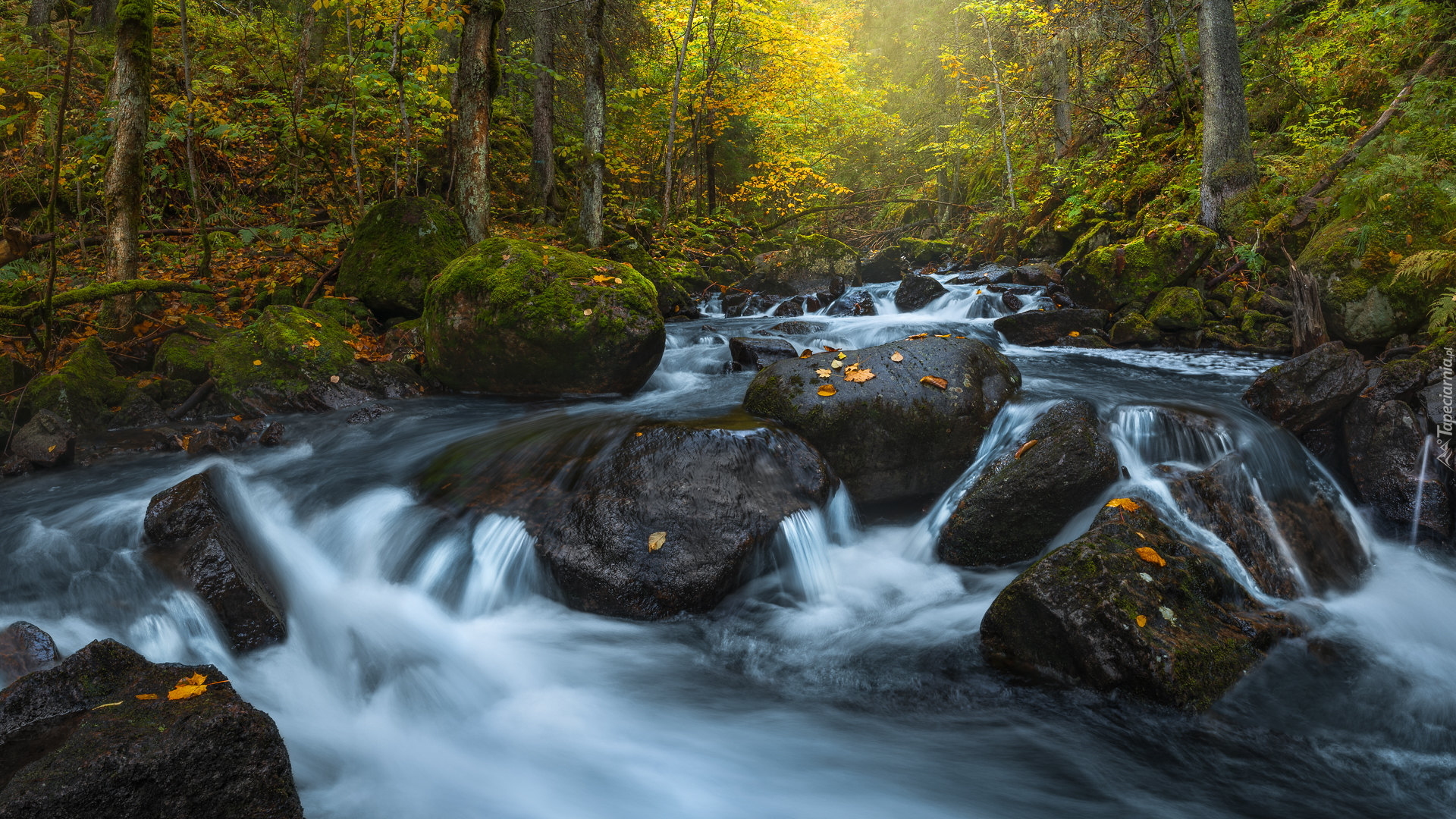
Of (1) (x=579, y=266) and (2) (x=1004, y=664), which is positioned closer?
(2) (x=1004, y=664)

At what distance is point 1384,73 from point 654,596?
1219 centimetres

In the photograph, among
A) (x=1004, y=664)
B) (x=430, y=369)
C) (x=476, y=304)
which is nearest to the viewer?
(x=1004, y=664)

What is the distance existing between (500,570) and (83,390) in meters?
5.05

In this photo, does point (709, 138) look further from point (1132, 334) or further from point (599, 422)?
point (599, 422)

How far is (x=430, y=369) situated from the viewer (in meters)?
7.94

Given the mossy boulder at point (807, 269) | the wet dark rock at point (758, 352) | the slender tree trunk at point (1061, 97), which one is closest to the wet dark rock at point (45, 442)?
the wet dark rock at point (758, 352)

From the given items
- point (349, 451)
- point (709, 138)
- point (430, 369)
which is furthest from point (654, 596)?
point (709, 138)

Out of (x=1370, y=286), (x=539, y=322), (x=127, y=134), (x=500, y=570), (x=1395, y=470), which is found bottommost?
(x=500, y=570)

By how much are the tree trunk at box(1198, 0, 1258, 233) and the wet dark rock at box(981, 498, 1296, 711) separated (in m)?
8.28

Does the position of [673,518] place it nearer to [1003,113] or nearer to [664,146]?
[664,146]

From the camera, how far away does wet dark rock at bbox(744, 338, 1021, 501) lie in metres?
5.34

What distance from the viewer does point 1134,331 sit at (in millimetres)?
9234

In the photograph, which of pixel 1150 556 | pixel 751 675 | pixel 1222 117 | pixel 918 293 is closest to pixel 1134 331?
pixel 1222 117

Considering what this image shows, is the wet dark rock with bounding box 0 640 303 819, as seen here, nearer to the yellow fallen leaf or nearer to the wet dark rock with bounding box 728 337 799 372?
the yellow fallen leaf
